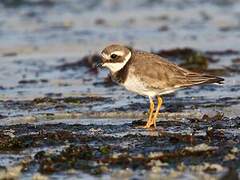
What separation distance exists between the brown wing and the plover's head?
14 cm

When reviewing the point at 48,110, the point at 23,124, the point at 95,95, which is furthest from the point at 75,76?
the point at 23,124

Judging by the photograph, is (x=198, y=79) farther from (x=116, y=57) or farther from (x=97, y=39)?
(x=97, y=39)

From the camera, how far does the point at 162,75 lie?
10711 millimetres

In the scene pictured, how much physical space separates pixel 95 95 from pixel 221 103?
2.26 meters

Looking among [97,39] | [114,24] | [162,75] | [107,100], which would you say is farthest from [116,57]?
[114,24]

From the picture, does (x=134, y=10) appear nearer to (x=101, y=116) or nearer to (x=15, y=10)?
(x=15, y=10)

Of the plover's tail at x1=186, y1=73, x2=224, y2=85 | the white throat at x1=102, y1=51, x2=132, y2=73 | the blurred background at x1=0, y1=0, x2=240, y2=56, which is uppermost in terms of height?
the white throat at x1=102, y1=51, x2=132, y2=73

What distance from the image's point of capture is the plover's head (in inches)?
417

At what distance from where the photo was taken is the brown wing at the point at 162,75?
1061cm

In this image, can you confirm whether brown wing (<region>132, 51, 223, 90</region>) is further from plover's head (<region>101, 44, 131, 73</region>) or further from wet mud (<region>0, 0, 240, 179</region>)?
wet mud (<region>0, 0, 240, 179</region>)

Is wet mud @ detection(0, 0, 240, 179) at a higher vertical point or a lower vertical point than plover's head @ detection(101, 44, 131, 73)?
lower

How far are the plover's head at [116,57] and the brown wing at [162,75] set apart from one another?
0.14 metres

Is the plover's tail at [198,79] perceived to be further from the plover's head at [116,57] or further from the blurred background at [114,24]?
the blurred background at [114,24]

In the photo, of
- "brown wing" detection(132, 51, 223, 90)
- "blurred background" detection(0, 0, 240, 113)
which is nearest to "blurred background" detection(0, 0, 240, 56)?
"blurred background" detection(0, 0, 240, 113)
